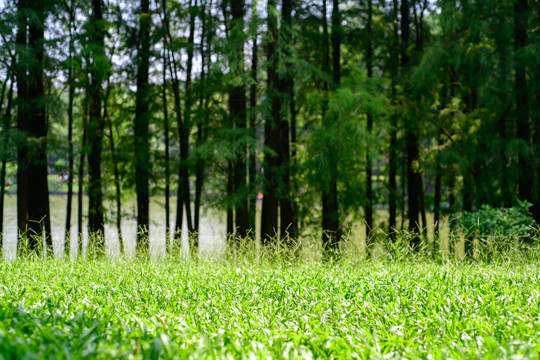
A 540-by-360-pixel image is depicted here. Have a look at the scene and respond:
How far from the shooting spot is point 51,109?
10297 mm

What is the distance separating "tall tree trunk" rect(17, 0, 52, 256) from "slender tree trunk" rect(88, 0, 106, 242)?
108 cm

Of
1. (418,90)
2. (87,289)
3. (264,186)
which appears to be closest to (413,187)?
(418,90)

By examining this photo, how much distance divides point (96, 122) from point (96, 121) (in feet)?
0.54

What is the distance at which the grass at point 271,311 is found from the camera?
258 centimetres

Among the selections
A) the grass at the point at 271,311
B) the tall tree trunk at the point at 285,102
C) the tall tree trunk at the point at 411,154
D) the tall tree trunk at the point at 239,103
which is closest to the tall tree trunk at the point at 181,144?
the tall tree trunk at the point at 239,103

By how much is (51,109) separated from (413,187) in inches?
348

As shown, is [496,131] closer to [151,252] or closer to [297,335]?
[151,252]

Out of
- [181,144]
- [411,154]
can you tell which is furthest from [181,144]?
[411,154]

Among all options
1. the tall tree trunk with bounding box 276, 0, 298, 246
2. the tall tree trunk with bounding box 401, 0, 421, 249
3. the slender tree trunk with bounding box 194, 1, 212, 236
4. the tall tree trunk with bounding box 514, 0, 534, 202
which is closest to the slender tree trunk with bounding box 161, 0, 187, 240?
the slender tree trunk with bounding box 194, 1, 212, 236

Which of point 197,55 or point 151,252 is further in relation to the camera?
point 197,55

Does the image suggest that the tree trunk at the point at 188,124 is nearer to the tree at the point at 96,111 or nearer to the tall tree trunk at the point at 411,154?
the tree at the point at 96,111

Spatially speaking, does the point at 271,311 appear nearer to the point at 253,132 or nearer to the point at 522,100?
the point at 253,132

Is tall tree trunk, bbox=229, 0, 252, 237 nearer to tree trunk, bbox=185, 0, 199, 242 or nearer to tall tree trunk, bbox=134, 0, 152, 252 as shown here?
tree trunk, bbox=185, 0, 199, 242

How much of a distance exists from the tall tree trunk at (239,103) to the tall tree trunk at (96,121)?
2.94 m
